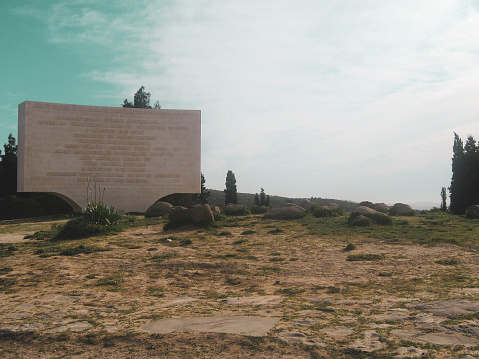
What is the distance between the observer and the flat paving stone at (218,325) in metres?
4.67

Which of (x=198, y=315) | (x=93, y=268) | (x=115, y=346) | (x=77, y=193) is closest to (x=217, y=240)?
(x=93, y=268)

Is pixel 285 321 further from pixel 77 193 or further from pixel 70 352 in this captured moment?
pixel 77 193

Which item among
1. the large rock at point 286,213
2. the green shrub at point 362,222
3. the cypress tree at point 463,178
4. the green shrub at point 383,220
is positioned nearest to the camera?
the green shrub at point 362,222

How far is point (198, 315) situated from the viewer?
18.1 ft

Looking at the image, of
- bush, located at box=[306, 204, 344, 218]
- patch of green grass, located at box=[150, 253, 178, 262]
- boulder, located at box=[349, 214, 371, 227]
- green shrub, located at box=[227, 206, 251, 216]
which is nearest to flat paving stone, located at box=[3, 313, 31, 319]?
patch of green grass, located at box=[150, 253, 178, 262]

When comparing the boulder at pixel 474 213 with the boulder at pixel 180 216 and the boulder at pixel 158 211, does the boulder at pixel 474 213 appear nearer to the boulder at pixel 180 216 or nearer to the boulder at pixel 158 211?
the boulder at pixel 180 216

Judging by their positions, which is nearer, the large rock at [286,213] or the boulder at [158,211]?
the large rock at [286,213]

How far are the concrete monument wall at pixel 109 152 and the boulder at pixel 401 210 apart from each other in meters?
14.5

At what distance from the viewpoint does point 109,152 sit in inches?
1143

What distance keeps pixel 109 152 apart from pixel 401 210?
1951cm

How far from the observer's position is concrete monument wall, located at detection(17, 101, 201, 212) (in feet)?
91.3

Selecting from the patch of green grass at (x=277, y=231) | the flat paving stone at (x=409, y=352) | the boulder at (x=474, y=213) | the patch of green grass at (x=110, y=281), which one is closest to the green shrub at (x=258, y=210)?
the patch of green grass at (x=277, y=231)

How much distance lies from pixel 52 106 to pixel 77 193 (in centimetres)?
623

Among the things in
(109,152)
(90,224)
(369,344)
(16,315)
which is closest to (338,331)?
(369,344)
